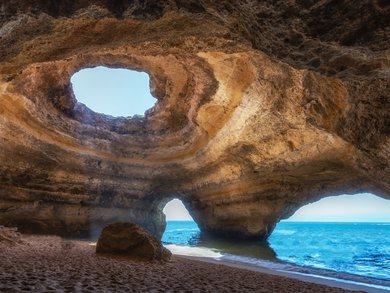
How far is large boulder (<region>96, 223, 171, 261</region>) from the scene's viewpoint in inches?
216

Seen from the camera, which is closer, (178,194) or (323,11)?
(323,11)

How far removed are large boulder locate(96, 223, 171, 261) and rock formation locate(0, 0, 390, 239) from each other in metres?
3.22

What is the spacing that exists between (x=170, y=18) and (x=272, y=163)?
785 cm

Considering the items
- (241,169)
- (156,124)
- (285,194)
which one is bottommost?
(285,194)

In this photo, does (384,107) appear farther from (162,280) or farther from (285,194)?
(285,194)

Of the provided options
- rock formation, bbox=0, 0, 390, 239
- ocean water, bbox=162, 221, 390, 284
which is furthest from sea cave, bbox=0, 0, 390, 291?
ocean water, bbox=162, 221, 390, 284

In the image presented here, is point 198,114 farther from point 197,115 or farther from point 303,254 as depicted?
point 303,254

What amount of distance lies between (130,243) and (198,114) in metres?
5.13

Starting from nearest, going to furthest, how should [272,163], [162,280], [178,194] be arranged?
[162,280], [272,163], [178,194]

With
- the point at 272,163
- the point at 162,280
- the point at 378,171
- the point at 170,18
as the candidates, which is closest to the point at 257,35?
the point at 170,18

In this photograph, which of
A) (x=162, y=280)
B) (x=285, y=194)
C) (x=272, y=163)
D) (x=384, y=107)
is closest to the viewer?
(x=162, y=280)

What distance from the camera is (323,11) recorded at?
3.55 m

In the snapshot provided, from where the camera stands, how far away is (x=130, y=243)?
18.5 ft

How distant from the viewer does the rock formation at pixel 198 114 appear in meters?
3.64
